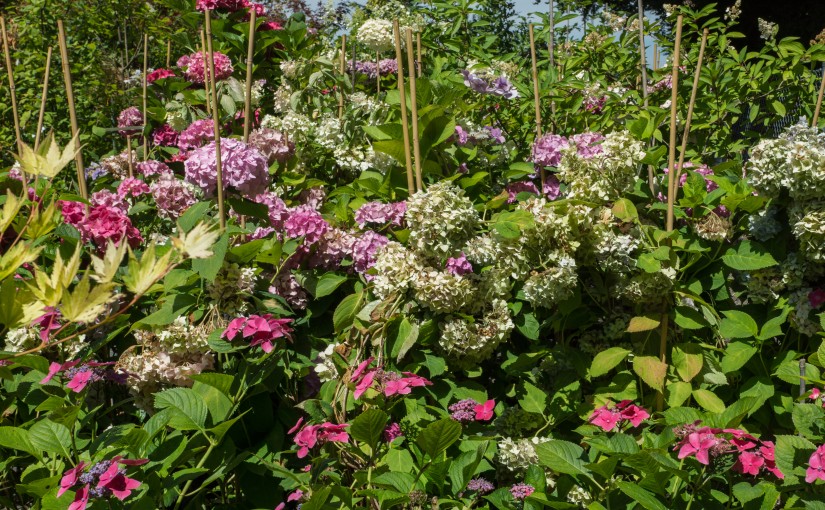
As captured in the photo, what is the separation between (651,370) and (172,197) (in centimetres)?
138

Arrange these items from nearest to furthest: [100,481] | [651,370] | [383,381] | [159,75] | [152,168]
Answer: [100,481] < [383,381] < [651,370] < [152,168] < [159,75]

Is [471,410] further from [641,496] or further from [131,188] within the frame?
[131,188]

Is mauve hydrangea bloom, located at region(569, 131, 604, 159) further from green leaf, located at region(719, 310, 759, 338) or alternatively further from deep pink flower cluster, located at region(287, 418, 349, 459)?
deep pink flower cluster, located at region(287, 418, 349, 459)

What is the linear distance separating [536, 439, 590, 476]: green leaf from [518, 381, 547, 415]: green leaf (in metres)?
0.20

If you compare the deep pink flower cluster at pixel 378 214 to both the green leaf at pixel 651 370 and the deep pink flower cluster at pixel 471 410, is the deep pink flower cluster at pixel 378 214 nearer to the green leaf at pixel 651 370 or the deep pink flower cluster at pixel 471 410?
the deep pink flower cluster at pixel 471 410

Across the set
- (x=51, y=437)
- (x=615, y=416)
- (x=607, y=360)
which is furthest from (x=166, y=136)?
(x=615, y=416)

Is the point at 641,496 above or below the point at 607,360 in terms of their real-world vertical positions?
below

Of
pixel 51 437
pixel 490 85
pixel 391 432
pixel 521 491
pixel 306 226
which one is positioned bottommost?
pixel 521 491

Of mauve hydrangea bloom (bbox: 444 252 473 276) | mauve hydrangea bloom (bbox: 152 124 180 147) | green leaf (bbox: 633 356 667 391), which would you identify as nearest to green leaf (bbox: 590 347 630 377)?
green leaf (bbox: 633 356 667 391)

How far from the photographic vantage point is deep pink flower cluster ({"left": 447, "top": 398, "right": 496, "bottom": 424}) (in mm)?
1793

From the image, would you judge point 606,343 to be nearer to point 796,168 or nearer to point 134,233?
point 796,168

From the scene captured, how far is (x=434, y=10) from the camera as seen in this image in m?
3.42

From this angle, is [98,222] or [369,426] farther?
[98,222]

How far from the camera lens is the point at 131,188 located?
2.47 metres
